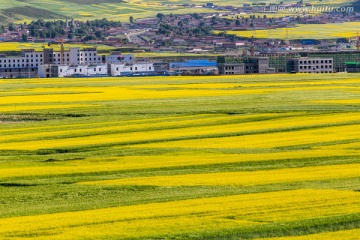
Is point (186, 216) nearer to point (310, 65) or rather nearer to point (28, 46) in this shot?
point (310, 65)

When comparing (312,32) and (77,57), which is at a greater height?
(312,32)

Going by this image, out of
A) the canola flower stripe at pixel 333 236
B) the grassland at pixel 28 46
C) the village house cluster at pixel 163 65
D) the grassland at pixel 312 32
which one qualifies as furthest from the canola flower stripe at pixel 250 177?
the grassland at pixel 312 32

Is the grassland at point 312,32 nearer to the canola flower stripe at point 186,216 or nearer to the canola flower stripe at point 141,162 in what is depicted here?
the canola flower stripe at point 141,162

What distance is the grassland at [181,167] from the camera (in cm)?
2422

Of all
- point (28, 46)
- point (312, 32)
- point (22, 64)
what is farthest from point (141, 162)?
point (312, 32)

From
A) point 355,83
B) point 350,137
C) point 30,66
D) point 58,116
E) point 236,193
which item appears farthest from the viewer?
point 30,66

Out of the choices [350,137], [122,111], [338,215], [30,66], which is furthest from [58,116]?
[30,66]

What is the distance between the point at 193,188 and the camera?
29297 millimetres

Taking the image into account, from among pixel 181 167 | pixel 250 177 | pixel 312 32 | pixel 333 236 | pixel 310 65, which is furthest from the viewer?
pixel 312 32

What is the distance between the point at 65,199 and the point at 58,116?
25101 mm

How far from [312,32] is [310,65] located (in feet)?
175

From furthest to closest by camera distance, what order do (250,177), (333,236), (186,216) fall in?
1. (250,177)
2. (186,216)
3. (333,236)

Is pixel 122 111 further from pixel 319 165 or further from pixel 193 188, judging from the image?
pixel 193 188

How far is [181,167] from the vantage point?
33.6m
